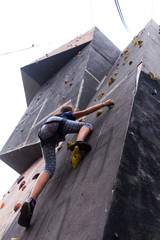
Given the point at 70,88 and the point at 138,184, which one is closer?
the point at 138,184

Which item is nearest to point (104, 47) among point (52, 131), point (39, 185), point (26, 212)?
point (52, 131)

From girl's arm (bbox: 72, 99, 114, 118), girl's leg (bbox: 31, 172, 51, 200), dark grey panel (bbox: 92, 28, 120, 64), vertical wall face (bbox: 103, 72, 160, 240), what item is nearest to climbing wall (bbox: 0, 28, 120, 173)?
dark grey panel (bbox: 92, 28, 120, 64)

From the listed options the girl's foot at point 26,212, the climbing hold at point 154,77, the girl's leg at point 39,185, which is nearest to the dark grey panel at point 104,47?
the climbing hold at point 154,77

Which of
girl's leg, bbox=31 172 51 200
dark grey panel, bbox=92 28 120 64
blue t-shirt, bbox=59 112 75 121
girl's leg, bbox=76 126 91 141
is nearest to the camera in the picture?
girl's leg, bbox=31 172 51 200

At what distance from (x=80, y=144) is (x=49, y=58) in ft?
19.1

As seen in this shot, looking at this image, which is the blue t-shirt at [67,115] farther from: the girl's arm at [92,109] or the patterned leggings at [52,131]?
the patterned leggings at [52,131]

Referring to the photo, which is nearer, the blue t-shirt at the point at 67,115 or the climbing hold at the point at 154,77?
the climbing hold at the point at 154,77

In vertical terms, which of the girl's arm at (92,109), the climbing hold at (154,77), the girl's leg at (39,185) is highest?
the girl's arm at (92,109)

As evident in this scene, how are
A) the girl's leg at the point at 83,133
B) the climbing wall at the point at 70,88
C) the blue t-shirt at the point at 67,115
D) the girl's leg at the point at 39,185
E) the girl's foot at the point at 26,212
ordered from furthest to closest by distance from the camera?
1. the climbing wall at the point at 70,88
2. the blue t-shirt at the point at 67,115
3. the girl's leg at the point at 83,133
4. the girl's leg at the point at 39,185
5. the girl's foot at the point at 26,212

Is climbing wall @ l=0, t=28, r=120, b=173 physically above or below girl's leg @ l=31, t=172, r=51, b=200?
above

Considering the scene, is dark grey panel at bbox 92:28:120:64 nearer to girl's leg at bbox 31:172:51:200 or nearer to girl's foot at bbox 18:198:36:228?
girl's leg at bbox 31:172:51:200

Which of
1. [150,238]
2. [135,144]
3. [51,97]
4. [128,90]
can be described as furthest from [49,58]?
[150,238]

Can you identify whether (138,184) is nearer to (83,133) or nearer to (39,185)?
(83,133)

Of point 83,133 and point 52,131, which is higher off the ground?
point 52,131
